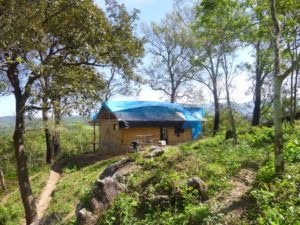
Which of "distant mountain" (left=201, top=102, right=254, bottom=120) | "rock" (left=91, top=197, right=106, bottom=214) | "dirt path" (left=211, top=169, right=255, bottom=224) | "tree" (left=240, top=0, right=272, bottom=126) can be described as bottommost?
"rock" (left=91, top=197, right=106, bottom=214)

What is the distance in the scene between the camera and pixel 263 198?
20.0ft

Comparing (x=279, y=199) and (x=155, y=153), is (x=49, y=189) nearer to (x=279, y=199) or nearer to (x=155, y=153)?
(x=155, y=153)

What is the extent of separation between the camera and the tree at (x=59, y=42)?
10767 millimetres

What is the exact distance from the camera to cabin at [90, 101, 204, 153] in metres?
24.8

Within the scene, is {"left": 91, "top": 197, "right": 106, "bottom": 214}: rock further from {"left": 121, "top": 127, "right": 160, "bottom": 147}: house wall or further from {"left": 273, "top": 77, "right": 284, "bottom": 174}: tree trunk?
{"left": 121, "top": 127, "right": 160, "bottom": 147}: house wall

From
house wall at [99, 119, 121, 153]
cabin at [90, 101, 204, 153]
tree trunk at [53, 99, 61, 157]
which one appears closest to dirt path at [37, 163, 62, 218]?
tree trunk at [53, 99, 61, 157]

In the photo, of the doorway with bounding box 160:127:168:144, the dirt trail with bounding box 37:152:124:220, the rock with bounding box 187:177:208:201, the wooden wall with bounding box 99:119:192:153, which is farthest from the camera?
the doorway with bounding box 160:127:168:144

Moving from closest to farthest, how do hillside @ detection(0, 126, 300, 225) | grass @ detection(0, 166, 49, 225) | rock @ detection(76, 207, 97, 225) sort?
hillside @ detection(0, 126, 300, 225) < rock @ detection(76, 207, 97, 225) < grass @ detection(0, 166, 49, 225)

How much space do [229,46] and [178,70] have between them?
882 inches

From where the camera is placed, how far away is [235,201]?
22.3 ft

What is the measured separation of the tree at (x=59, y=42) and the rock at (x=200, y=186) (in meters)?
5.76

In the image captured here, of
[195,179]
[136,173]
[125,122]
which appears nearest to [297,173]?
Result: [195,179]

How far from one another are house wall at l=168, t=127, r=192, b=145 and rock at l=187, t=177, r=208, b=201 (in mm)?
19622

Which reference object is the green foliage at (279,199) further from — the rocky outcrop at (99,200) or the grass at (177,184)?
the rocky outcrop at (99,200)
